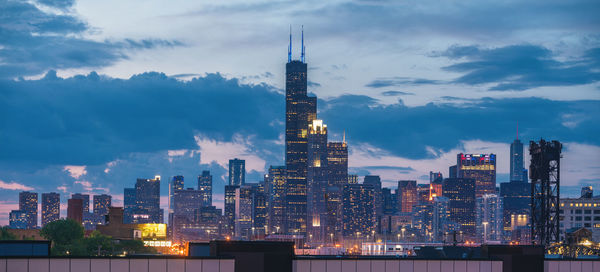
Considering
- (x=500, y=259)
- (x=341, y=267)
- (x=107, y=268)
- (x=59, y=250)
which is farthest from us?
(x=59, y=250)

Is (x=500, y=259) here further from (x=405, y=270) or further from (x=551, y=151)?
(x=551, y=151)

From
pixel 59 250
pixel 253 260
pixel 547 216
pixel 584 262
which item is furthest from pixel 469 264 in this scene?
pixel 59 250

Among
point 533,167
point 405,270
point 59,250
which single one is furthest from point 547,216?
point 405,270

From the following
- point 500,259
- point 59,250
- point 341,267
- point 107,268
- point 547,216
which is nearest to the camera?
point 107,268

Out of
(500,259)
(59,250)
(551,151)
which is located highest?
(551,151)

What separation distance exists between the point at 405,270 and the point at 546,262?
29.4ft

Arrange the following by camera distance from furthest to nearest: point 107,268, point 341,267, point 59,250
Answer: point 59,250 < point 341,267 < point 107,268

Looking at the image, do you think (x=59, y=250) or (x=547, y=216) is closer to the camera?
(x=547, y=216)

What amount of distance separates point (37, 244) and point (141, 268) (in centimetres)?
783

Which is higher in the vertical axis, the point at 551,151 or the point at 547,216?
the point at 551,151

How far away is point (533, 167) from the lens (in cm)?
16750

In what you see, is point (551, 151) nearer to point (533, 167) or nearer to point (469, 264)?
point (533, 167)

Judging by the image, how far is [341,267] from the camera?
45281 millimetres

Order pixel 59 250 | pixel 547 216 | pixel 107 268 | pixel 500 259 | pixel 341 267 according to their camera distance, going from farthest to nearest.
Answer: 1. pixel 59 250
2. pixel 547 216
3. pixel 500 259
4. pixel 341 267
5. pixel 107 268
